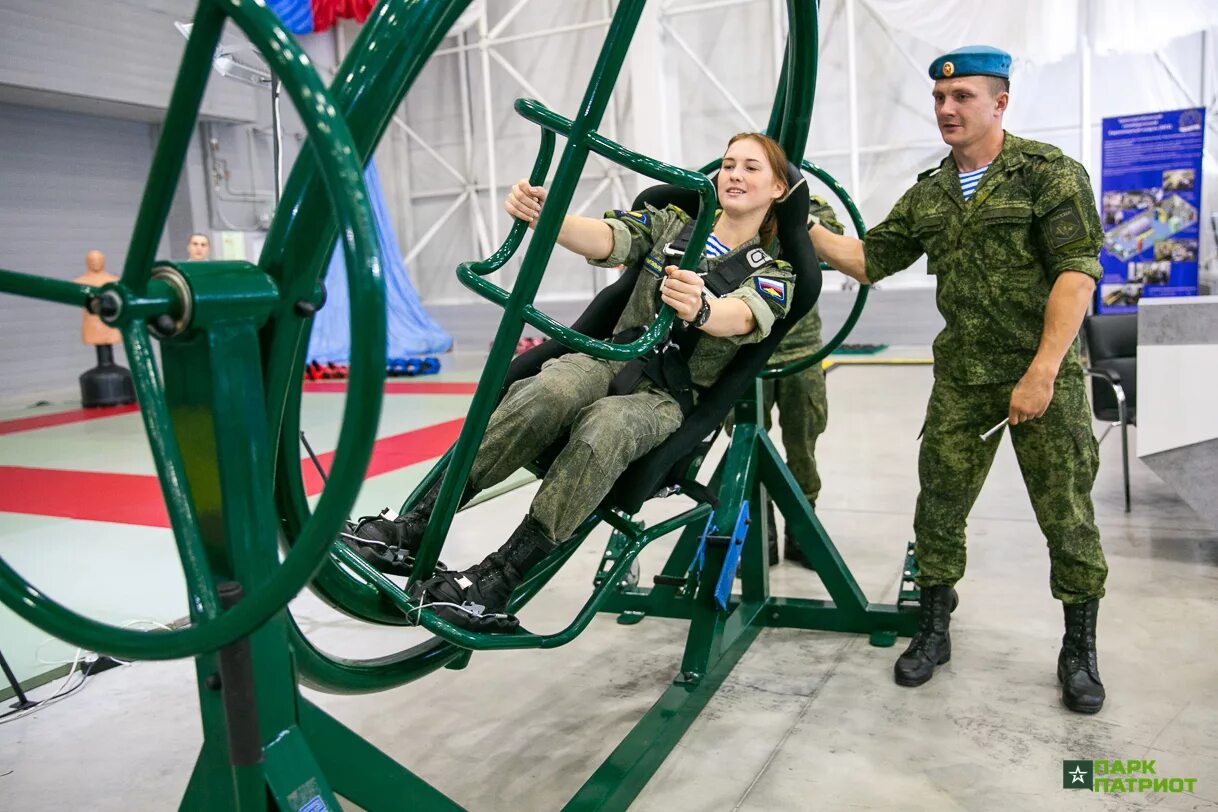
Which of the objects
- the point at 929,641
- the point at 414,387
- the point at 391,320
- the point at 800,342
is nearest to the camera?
the point at 929,641

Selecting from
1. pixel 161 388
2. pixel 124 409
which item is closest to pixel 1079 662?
pixel 161 388

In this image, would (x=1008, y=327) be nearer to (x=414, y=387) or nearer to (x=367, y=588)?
(x=367, y=588)

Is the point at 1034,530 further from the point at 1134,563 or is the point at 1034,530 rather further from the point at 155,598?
the point at 155,598

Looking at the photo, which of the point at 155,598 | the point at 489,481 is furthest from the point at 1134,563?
the point at 155,598

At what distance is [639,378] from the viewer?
238 centimetres

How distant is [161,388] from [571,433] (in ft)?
3.36

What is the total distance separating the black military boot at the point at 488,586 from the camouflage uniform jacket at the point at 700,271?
686 millimetres

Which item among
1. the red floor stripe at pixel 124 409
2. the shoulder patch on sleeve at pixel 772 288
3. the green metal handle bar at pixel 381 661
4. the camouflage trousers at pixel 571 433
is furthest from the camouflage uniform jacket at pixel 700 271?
the red floor stripe at pixel 124 409

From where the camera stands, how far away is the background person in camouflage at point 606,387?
6.56ft

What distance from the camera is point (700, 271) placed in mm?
2490

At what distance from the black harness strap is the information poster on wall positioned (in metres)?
6.88

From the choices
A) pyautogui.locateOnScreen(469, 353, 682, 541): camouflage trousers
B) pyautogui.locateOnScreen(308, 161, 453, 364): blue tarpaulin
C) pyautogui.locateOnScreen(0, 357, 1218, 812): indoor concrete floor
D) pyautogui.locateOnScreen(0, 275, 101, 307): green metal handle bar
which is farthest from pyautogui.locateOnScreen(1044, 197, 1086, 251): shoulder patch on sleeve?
pyautogui.locateOnScreen(308, 161, 453, 364): blue tarpaulin

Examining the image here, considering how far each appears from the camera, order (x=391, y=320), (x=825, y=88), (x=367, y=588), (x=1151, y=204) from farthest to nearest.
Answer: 1. (x=391, y=320)
2. (x=825, y=88)
3. (x=1151, y=204)
4. (x=367, y=588)

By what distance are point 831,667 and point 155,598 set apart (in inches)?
94.3
